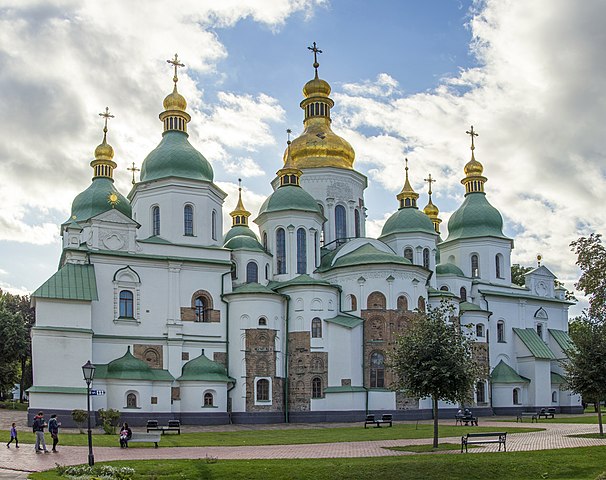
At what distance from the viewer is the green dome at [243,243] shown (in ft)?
169

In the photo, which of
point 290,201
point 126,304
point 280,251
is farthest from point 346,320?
point 126,304

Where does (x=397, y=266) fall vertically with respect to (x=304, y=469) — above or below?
above

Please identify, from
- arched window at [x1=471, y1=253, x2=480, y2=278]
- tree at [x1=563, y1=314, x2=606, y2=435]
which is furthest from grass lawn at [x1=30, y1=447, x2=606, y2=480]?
arched window at [x1=471, y1=253, x2=480, y2=278]

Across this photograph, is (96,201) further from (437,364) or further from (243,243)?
(437,364)

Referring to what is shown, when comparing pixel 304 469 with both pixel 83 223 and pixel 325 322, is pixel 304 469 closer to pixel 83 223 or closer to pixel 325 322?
pixel 325 322

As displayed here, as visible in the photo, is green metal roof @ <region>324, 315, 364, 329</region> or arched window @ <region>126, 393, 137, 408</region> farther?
green metal roof @ <region>324, 315, 364, 329</region>

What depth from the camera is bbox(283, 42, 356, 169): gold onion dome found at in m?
58.2

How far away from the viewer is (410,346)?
28.6 metres

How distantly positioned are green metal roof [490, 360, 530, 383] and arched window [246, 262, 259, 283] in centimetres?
2004

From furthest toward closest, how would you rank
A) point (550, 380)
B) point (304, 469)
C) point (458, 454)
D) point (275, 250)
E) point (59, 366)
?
point (550, 380) → point (275, 250) → point (59, 366) → point (458, 454) → point (304, 469)

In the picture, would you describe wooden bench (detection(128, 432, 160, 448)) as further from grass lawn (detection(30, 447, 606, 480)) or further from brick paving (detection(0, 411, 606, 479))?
grass lawn (detection(30, 447, 606, 480))

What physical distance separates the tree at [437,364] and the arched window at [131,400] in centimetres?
1875

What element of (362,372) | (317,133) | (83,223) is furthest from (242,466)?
(317,133)

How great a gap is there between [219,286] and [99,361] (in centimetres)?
901
